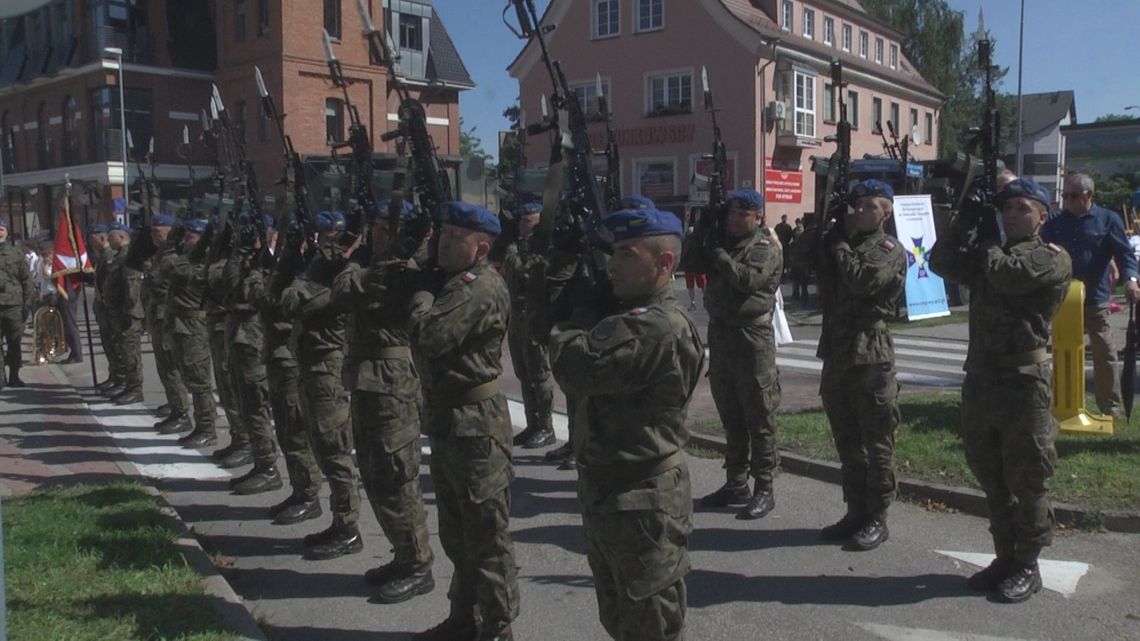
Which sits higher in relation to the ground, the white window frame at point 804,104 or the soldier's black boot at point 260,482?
the white window frame at point 804,104

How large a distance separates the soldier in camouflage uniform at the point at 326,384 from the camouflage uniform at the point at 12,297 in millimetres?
8662

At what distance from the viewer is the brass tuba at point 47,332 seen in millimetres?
15391

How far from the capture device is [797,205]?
119 feet

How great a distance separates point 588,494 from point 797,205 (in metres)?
33.9

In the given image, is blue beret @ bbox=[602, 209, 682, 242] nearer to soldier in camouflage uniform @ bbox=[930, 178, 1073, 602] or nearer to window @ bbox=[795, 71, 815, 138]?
soldier in camouflage uniform @ bbox=[930, 178, 1073, 602]

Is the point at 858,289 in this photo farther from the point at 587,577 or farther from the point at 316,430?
the point at 316,430

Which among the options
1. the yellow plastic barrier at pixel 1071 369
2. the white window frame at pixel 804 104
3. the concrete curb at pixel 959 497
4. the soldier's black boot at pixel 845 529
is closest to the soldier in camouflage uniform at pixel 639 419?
the soldier's black boot at pixel 845 529

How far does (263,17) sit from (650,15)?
14481 mm

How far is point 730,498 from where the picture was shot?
6867mm

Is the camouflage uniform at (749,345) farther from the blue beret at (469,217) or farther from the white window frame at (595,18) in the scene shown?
the white window frame at (595,18)

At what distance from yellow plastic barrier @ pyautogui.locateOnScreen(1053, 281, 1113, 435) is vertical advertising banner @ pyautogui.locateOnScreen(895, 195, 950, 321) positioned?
859cm

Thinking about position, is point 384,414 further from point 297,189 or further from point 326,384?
point 297,189

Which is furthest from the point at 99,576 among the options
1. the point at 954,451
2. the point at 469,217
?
the point at 954,451

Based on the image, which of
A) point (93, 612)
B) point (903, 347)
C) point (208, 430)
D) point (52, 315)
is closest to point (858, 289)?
point (93, 612)
